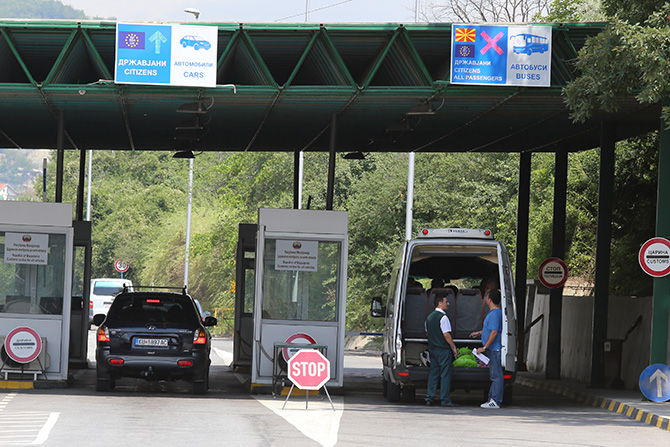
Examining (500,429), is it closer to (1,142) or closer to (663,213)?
(663,213)

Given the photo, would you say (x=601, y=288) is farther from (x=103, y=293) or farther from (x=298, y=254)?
(x=103, y=293)

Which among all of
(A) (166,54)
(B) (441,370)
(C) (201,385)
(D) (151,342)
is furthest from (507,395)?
(A) (166,54)

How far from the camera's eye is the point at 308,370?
1510cm

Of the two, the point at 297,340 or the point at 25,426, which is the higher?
the point at 297,340

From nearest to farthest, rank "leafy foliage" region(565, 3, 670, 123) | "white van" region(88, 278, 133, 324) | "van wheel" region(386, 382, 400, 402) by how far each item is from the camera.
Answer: "leafy foliage" region(565, 3, 670, 123) → "van wheel" region(386, 382, 400, 402) → "white van" region(88, 278, 133, 324)

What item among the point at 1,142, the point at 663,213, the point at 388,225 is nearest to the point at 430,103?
the point at 663,213

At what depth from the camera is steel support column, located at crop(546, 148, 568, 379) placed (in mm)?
23422

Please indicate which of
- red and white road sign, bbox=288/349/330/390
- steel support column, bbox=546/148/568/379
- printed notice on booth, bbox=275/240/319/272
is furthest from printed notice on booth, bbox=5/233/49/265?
steel support column, bbox=546/148/568/379

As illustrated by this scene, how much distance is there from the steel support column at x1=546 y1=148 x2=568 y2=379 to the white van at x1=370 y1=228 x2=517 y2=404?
581cm

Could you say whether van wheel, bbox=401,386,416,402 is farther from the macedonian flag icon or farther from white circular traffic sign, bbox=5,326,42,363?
white circular traffic sign, bbox=5,326,42,363

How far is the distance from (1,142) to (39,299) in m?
8.50

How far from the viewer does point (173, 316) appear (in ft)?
56.6

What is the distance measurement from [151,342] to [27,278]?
9.47ft

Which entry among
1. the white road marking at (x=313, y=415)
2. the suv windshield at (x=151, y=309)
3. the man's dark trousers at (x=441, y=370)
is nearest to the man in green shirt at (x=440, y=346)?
the man's dark trousers at (x=441, y=370)
